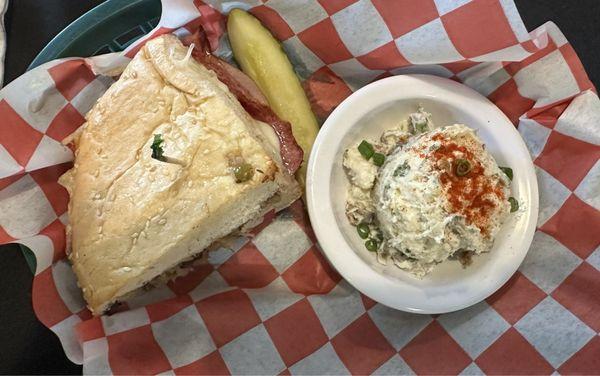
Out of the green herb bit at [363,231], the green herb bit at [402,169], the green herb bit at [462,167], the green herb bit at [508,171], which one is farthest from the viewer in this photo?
the green herb bit at [363,231]

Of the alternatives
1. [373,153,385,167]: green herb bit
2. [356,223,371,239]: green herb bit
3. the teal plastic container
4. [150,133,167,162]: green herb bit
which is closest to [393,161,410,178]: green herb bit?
[373,153,385,167]: green herb bit

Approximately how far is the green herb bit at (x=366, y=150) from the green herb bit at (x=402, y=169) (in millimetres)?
183

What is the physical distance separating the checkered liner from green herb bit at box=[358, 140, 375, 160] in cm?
32

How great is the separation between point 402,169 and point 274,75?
0.61 metres

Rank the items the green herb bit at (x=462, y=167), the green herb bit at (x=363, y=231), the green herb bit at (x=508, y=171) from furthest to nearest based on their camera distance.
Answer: the green herb bit at (x=363, y=231)
the green herb bit at (x=508, y=171)
the green herb bit at (x=462, y=167)

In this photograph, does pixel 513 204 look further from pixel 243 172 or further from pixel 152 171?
pixel 152 171

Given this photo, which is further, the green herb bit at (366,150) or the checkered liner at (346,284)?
the green herb bit at (366,150)

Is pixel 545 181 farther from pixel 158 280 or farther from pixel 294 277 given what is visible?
pixel 158 280

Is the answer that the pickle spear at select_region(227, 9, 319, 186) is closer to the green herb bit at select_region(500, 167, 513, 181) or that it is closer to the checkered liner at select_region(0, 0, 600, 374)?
the checkered liner at select_region(0, 0, 600, 374)

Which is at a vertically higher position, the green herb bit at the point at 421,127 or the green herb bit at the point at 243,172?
the green herb bit at the point at 243,172

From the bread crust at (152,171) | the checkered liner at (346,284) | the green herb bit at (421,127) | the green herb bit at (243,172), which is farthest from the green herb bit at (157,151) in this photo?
the green herb bit at (421,127)

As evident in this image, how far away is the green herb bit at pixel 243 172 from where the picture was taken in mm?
1747

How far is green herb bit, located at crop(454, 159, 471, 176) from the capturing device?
1.72 metres

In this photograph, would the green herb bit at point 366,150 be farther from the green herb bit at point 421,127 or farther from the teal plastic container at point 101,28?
the teal plastic container at point 101,28
